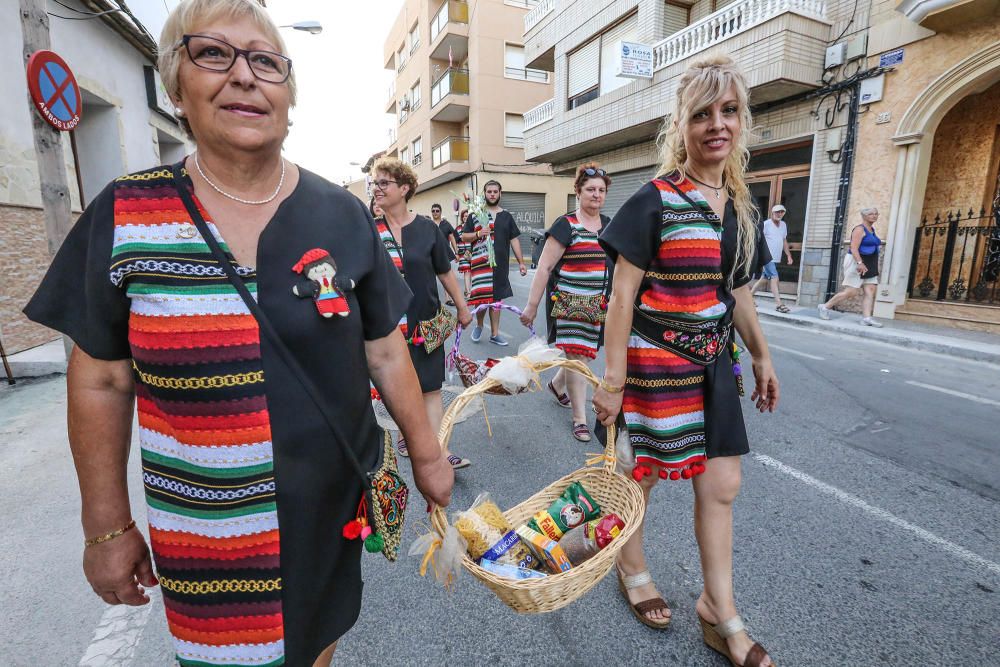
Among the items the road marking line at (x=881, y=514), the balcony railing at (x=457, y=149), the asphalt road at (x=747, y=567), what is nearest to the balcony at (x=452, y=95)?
the balcony railing at (x=457, y=149)

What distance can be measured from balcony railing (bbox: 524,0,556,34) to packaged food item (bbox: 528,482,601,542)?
18.9 metres

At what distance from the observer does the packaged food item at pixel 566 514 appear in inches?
74.5

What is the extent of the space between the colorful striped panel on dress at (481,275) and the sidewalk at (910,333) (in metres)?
5.77

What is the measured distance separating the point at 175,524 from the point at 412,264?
93.7 inches

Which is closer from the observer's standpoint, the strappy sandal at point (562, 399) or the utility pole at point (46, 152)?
the utility pole at point (46, 152)

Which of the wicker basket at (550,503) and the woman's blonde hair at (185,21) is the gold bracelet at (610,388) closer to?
the wicker basket at (550,503)

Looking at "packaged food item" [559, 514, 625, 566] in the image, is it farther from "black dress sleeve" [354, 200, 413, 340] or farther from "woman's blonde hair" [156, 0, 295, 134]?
"woman's blonde hair" [156, 0, 295, 134]

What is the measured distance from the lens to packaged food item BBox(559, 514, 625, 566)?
5.96ft

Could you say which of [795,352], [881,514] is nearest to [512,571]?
[881,514]

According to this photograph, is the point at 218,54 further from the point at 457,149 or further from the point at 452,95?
the point at 452,95

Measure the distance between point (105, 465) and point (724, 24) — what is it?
13.6 m

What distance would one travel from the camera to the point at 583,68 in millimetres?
16125

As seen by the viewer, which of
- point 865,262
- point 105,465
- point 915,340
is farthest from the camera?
point 865,262

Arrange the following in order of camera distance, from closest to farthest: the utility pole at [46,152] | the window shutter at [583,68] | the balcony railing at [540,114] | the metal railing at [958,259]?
the utility pole at [46,152]
the metal railing at [958,259]
the window shutter at [583,68]
the balcony railing at [540,114]
